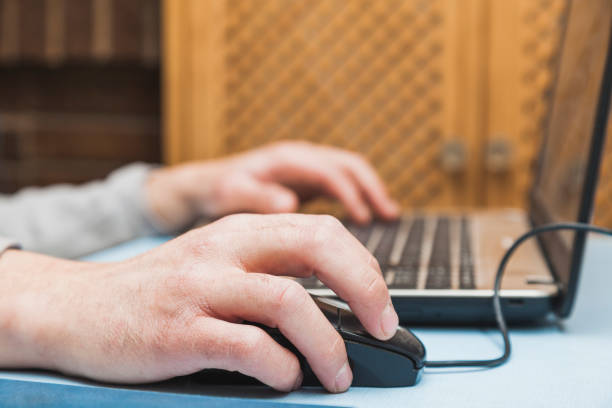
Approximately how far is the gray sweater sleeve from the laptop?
0.38m

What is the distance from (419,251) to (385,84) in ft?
3.39

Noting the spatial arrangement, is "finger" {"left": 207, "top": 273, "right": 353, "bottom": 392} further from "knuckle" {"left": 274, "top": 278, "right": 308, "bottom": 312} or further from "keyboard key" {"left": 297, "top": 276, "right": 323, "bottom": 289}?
"keyboard key" {"left": 297, "top": 276, "right": 323, "bottom": 289}

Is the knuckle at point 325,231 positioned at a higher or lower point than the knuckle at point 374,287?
higher

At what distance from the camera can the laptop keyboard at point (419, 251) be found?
1.49 feet

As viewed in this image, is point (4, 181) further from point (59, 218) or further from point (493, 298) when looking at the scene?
point (493, 298)

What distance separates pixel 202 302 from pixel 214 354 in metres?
0.03

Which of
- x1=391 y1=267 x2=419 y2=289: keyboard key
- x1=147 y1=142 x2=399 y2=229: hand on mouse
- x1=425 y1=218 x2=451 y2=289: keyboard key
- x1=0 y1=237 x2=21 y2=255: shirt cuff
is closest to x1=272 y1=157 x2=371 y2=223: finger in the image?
x1=147 y1=142 x2=399 y2=229: hand on mouse

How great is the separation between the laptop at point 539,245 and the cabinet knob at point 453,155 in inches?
28.4

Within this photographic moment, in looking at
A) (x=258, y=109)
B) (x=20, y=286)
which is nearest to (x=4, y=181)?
(x=258, y=109)

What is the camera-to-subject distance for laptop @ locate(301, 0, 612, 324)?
1.39 feet

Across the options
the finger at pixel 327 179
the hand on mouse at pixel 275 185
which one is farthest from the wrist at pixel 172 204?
the finger at pixel 327 179

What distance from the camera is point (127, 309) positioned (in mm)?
324

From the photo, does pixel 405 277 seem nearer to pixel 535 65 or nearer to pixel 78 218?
pixel 78 218

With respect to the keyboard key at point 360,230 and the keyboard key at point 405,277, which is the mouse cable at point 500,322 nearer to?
the keyboard key at point 405,277
